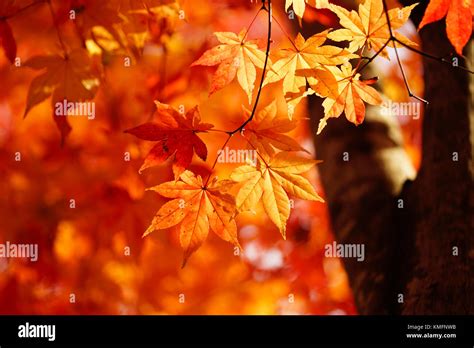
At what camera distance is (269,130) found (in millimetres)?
1025

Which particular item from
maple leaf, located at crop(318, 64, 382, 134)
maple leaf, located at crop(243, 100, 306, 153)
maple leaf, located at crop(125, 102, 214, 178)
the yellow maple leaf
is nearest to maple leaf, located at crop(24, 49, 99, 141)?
the yellow maple leaf

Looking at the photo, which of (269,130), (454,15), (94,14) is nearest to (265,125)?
(269,130)

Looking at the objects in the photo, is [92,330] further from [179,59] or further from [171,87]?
[179,59]

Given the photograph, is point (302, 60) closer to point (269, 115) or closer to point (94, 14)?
point (269, 115)

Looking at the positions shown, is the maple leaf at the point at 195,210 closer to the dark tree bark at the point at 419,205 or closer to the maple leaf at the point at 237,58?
the maple leaf at the point at 237,58

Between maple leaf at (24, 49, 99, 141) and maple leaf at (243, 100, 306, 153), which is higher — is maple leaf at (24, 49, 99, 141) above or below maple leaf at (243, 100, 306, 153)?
above

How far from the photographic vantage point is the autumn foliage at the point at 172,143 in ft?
3.33

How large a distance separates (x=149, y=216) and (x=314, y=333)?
2.77ft

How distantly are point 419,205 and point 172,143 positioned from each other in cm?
66

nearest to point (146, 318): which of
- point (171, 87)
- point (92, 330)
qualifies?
point (92, 330)

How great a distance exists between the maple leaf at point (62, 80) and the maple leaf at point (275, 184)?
0.55 meters

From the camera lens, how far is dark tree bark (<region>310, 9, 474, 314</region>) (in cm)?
110

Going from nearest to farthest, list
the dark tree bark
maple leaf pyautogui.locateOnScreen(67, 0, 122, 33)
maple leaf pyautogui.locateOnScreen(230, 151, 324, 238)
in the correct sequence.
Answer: maple leaf pyautogui.locateOnScreen(230, 151, 324, 238)
the dark tree bark
maple leaf pyautogui.locateOnScreen(67, 0, 122, 33)

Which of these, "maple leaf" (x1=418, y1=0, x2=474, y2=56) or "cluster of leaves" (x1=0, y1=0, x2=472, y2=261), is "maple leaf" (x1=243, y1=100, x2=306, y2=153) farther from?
"maple leaf" (x1=418, y1=0, x2=474, y2=56)
